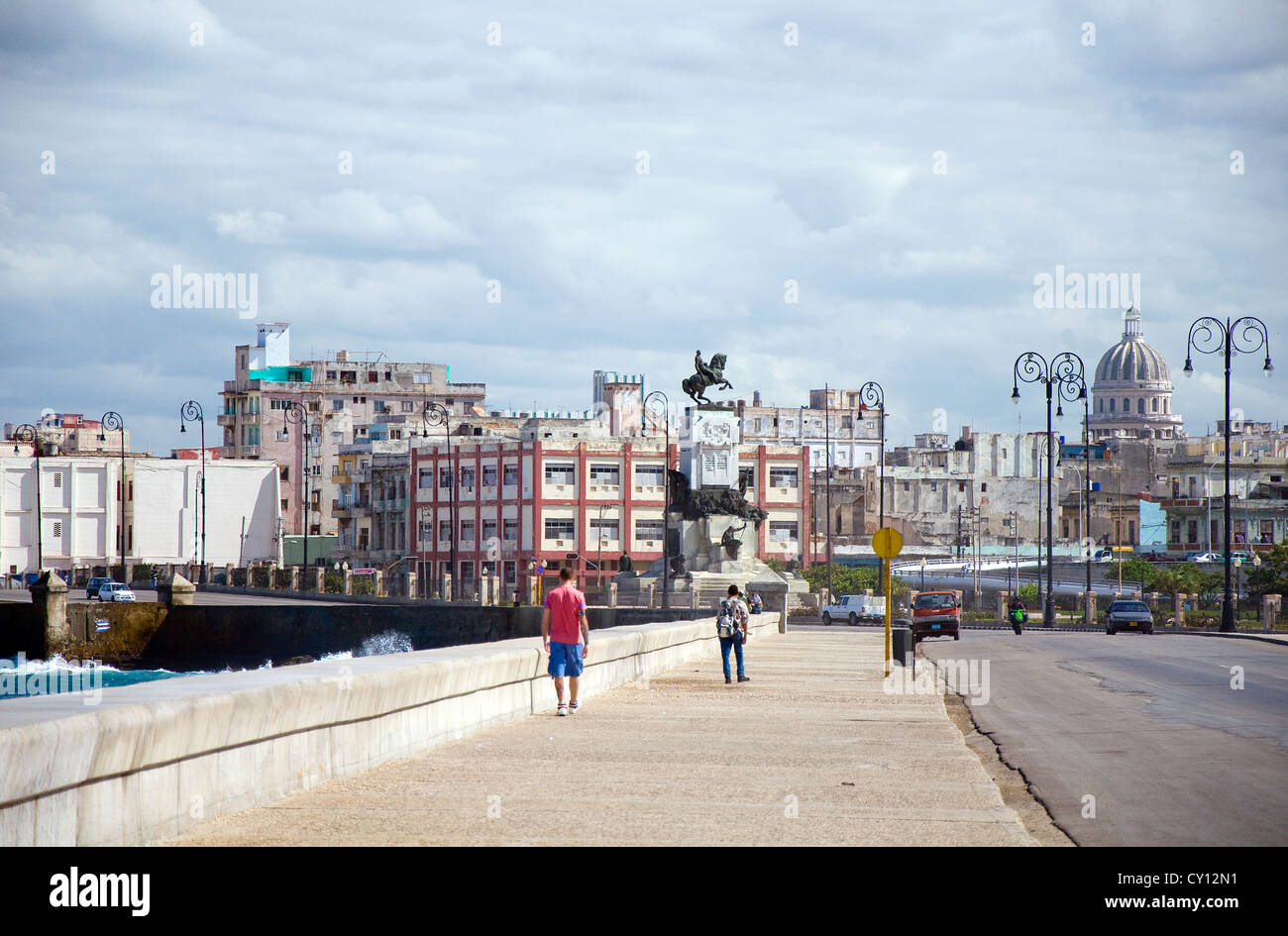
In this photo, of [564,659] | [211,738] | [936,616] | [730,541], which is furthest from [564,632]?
[730,541]

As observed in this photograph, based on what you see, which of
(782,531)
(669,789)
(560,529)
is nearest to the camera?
(669,789)

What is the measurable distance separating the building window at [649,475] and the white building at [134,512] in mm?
37322

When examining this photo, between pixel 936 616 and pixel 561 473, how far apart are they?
52225mm

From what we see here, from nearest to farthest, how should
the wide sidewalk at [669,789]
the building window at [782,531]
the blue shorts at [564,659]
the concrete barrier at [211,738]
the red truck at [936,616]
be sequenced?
the concrete barrier at [211,738]
the wide sidewalk at [669,789]
the blue shorts at [564,659]
the red truck at [936,616]
the building window at [782,531]

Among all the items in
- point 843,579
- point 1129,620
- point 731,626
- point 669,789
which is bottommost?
point 843,579

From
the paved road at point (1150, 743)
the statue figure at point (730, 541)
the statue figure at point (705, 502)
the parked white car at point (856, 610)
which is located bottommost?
the parked white car at point (856, 610)

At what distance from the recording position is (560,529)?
100250 millimetres

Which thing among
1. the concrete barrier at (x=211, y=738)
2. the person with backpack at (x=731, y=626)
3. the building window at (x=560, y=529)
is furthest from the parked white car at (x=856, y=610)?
the concrete barrier at (x=211, y=738)

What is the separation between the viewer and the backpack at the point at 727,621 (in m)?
23.7

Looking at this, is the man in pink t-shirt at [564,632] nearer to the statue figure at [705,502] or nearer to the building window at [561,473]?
the statue figure at [705,502]

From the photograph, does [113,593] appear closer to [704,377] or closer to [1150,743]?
[704,377]

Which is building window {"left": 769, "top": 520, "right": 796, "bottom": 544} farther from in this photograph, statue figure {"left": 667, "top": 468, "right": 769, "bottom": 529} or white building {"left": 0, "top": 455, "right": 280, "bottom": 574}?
white building {"left": 0, "top": 455, "right": 280, "bottom": 574}
